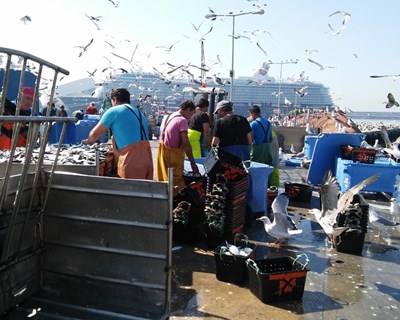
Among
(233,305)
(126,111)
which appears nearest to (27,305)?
(233,305)

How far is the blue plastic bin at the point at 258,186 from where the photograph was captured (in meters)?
6.14

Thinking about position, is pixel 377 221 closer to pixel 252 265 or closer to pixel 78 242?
A: pixel 252 265

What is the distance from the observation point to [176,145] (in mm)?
5625

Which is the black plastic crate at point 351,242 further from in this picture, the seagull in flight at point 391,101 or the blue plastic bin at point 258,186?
the seagull in flight at point 391,101

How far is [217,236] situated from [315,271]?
4.09ft

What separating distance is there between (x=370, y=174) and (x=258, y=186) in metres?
3.16

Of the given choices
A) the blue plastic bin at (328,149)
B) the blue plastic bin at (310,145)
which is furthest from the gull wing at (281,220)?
the blue plastic bin at (310,145)

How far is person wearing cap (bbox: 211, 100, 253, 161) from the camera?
615 cm

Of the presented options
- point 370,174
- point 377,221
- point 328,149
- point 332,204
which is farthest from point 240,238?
point 328,149

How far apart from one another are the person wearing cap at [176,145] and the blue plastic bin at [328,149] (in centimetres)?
449

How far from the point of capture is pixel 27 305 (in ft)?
9.61

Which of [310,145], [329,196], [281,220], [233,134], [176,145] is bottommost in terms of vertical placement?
[281,220]

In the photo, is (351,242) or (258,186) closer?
(351,242)

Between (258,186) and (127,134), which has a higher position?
(127,134)
